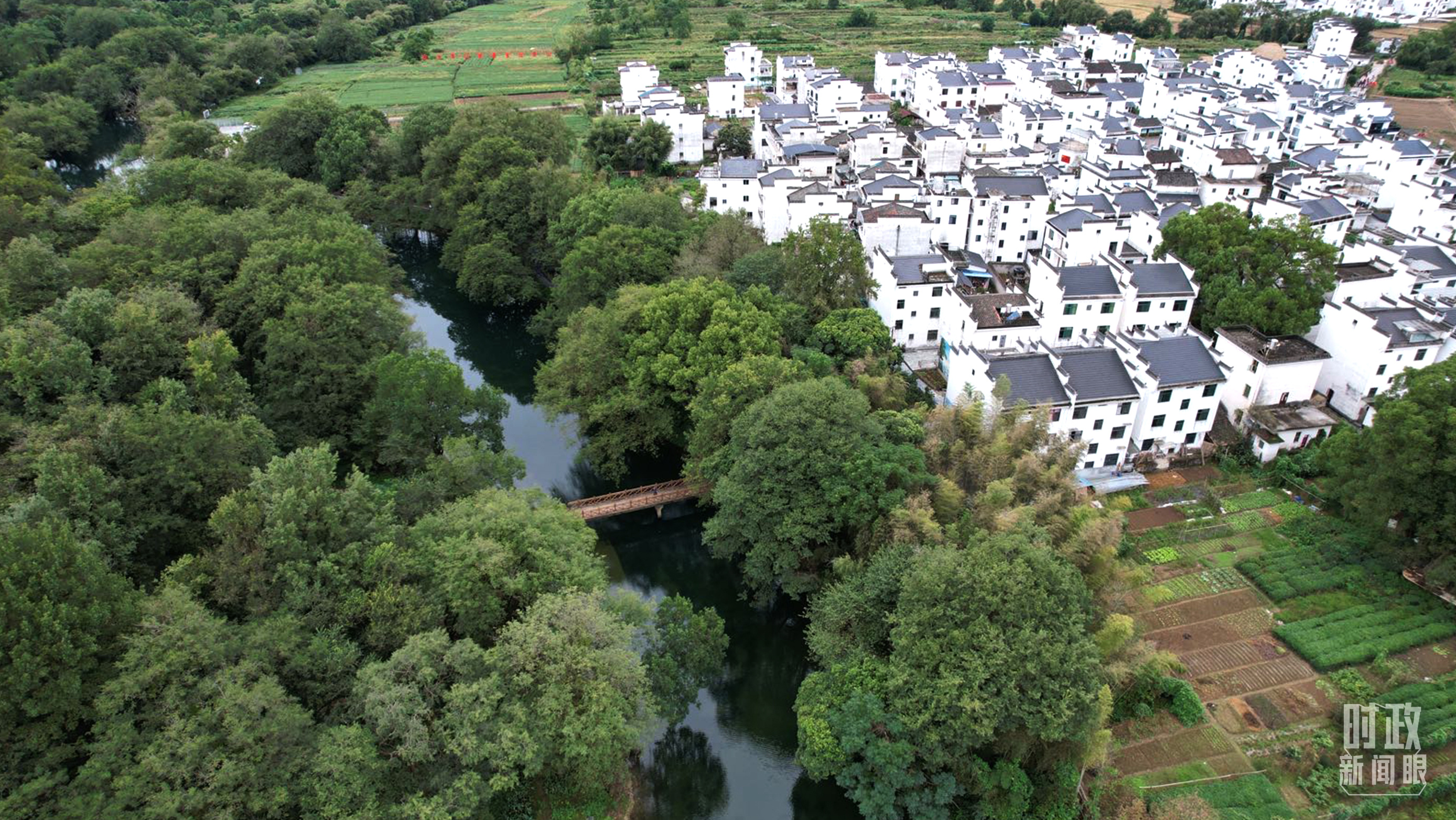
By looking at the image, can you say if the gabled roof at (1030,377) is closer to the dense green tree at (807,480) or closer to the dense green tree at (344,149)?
the dense green tree at (807,480)

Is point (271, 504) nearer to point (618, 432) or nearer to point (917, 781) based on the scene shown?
point (618, 432)

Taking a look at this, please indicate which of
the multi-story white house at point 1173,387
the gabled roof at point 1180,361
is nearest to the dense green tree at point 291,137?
the multi-story white house at point 1173,387

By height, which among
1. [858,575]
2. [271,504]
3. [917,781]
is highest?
[271,504]

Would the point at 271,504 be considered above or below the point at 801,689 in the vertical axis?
above

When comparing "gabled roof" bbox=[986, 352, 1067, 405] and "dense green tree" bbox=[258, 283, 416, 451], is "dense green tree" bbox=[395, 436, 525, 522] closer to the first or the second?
"dense green tree" bbox=[258, 283, 416, 451]

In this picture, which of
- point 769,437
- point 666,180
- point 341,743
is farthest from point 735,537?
point 666,180

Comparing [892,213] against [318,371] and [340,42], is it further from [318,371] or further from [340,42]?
[340,42]
